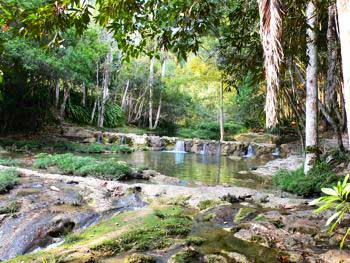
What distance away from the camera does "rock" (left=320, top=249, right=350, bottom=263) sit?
367 centimetres

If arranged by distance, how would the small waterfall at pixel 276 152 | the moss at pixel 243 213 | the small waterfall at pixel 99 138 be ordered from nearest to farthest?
1. the moss at pixel 243 213
2. the small waterfall at pixel 276 152
3. the small waterfall at pixel 99 138

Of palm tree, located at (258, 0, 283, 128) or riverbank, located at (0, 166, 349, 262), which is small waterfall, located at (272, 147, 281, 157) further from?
palm tree, located at (258, 0, 283, 128)

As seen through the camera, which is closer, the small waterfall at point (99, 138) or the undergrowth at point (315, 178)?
the undergrowth at point (315, 178)

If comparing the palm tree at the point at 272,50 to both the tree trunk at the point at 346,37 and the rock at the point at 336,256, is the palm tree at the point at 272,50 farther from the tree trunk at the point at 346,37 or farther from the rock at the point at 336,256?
the rock at the point at 336,256

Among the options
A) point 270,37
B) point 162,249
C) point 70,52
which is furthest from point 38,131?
point 270,37

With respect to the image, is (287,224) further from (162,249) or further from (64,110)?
(64,110)

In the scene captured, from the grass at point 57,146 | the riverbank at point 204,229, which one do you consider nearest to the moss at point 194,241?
the riverbank at point 204,229

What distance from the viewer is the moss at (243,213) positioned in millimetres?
5278

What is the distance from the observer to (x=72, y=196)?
6.61 metres

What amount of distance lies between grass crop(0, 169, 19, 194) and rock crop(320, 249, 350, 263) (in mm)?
5833

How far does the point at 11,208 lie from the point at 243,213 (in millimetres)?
3925

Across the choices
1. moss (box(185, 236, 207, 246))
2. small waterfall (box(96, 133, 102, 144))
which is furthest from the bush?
small waterfall (box(96, 133, 102, 144))

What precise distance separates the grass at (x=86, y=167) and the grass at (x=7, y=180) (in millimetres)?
2055

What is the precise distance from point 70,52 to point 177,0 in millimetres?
11323
